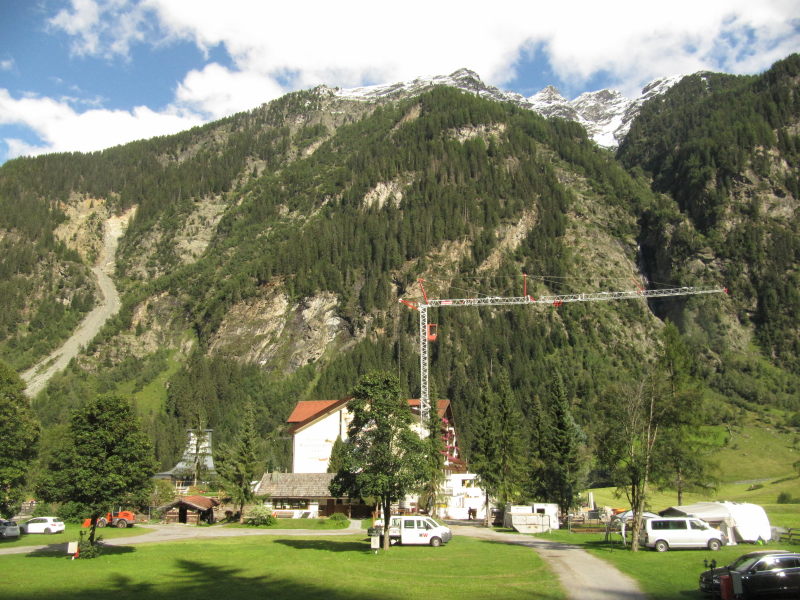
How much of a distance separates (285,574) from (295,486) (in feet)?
156

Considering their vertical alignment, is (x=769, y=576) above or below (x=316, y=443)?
below

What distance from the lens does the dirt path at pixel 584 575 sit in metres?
21.5

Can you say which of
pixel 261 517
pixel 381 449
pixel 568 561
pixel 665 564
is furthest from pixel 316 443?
pixel 665 564

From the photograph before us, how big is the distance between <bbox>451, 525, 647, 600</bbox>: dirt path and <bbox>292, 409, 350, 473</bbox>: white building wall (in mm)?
56119

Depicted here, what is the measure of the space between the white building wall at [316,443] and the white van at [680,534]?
62.9 m

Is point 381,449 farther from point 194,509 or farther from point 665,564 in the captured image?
point 194,509

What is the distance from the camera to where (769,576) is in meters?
20.2

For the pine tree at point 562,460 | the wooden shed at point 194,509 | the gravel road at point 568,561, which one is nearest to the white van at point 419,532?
the gravel road at point 568,561

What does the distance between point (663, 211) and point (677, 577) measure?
183m

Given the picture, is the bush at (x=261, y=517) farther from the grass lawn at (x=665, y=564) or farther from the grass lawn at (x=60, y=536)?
the grass lawn at (x=665, y=564)

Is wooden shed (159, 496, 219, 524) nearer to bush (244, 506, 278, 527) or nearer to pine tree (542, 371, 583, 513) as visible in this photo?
bush (244, 506, 278, 527)

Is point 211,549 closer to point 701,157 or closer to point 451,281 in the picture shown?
point 451,281

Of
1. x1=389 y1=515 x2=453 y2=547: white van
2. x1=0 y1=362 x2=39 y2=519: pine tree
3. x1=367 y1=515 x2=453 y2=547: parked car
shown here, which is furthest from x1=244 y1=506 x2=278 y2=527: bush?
x1=389 y1=515 x2=453 y2=547: white van

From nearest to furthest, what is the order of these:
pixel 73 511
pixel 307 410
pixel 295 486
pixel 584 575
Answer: pixel 584 575 → pixel 73 511 → pixel 295 486 → pixel 307 410
